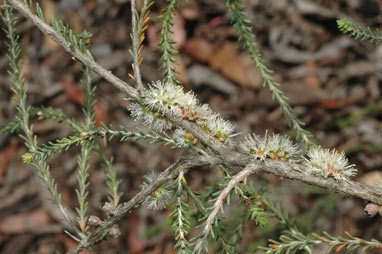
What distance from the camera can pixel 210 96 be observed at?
3.05m

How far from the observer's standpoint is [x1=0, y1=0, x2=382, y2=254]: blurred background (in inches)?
107

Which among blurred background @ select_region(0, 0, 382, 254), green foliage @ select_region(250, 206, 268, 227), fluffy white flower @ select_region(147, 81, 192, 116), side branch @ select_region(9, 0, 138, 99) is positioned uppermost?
side branch @ select_region(9, 0, 138, 99)

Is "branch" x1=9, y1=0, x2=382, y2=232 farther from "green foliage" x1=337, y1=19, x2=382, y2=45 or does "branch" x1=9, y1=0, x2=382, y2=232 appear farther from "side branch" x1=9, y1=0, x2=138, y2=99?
"green foliage" x1=337, y1=19, x2=382, y2=45

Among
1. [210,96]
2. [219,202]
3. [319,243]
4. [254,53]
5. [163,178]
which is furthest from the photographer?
[210,96]

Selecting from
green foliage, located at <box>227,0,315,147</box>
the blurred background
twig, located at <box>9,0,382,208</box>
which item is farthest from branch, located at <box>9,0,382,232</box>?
the blurred background

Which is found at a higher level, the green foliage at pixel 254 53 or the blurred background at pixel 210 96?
the green foliage at pixel 254 53

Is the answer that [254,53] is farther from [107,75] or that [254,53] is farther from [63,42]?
[63,42]

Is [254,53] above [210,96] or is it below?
above

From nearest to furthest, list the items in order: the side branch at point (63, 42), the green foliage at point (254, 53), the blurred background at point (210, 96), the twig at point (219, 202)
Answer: the twig at point (219, 202) < the side branch at point (63, 42) < the green foliage at point (254, 53) < the blurred background at point (210, 96)


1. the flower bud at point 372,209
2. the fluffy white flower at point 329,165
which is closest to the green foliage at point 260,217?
the fluffy white flower at point 329,165

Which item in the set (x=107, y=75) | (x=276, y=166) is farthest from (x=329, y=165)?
(x=107, y=75)

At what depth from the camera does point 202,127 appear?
3.62 feet

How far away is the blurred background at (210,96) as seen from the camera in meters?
2.72

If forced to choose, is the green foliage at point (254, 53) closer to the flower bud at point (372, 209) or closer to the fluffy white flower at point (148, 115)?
the flower bud at point (372, 209)
